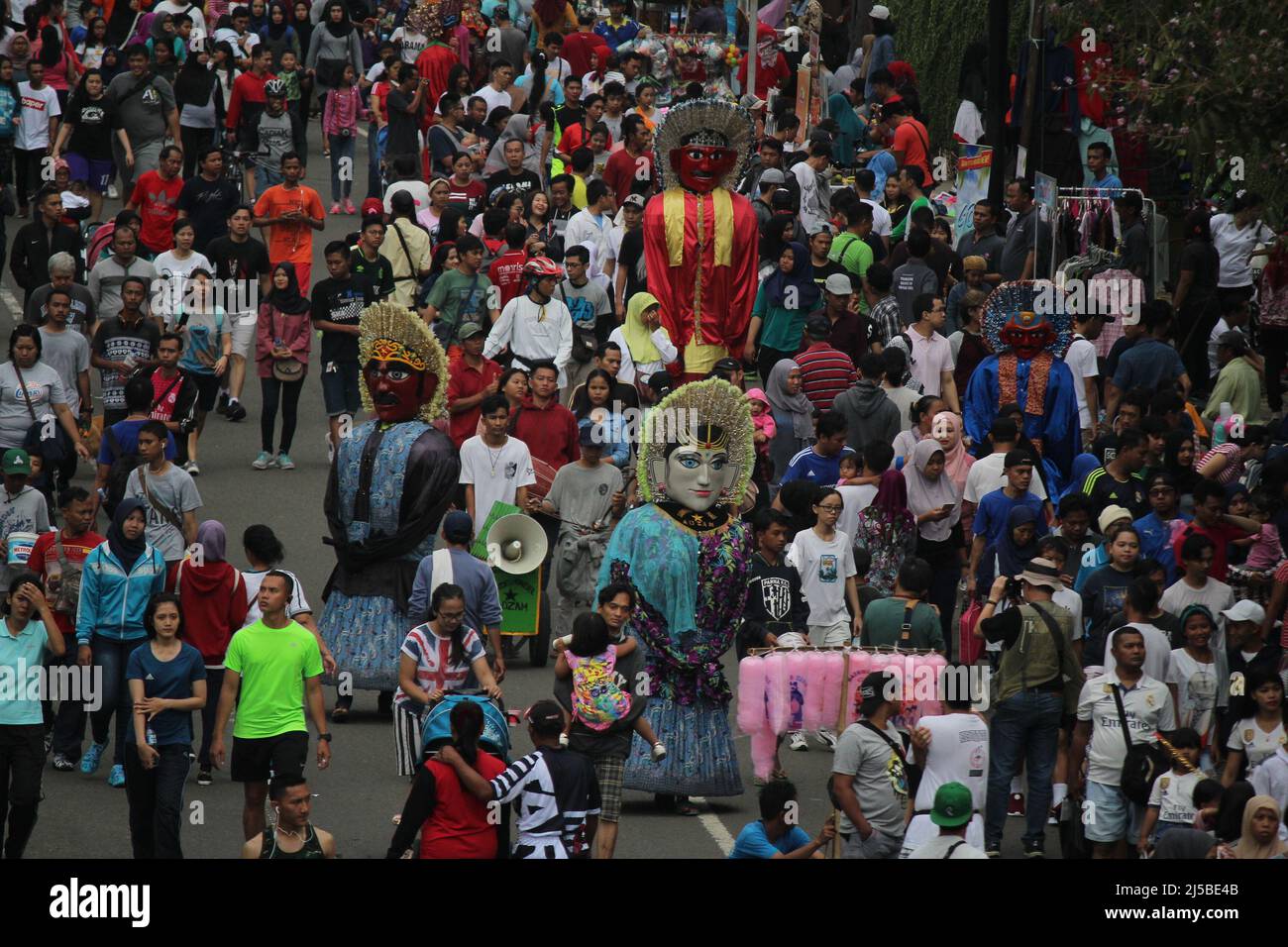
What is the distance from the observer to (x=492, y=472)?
14.8 m

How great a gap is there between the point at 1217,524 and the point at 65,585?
6990mm

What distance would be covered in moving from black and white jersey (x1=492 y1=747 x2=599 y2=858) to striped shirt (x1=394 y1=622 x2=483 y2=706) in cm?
174

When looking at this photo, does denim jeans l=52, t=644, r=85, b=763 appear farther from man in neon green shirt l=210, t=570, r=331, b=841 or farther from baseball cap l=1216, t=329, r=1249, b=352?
baseball cap l=1216, t=329, r=1249, b=352

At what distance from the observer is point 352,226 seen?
87.8ft

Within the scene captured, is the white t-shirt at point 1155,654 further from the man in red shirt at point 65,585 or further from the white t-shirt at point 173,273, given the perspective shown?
the white t-shirt at point 173,273

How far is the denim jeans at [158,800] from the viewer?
1112 cm

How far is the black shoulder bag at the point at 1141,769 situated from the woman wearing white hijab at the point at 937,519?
333cm

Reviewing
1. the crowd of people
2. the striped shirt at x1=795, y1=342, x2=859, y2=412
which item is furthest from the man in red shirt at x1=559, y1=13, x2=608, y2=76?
the striped shirt at x1=795, y1=342, x2=859, y2=412

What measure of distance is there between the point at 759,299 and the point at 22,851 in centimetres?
889

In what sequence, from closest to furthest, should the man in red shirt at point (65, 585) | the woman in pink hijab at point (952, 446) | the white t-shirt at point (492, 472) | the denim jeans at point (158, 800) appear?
the denim jeans at point (158, 800)
the man in red shirt at point (65, 585)
the white t-shirt at point (492, 472)
the woman in pink hijab at point (952, 446)

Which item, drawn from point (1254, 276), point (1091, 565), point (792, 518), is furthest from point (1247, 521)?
point (1254, 276)

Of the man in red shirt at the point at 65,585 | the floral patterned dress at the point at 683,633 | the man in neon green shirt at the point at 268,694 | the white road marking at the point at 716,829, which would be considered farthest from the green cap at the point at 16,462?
the white road marking at the point at 716,829

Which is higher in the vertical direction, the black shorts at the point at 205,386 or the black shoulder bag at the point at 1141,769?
the black shorts at the point at 205,386

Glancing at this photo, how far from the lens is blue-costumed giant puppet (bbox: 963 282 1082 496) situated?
15711mm
